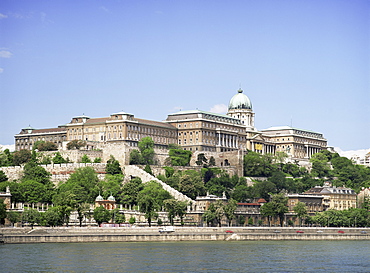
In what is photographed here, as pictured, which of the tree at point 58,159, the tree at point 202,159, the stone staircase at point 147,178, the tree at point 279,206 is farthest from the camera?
the tree at point 202,159

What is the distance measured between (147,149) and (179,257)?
253 feet

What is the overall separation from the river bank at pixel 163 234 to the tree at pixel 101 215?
587 cm

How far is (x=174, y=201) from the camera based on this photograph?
12044cm

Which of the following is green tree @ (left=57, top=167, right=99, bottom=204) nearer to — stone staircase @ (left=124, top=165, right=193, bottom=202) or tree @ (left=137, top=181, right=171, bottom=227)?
tree @ (left=137, top=181, right=171, bottom=227)

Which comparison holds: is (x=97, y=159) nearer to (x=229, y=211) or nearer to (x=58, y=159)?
(x=58, y=159)

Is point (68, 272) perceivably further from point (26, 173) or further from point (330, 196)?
point (330, 196)

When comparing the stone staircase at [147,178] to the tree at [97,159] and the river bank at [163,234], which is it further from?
the river bank at [163,234]

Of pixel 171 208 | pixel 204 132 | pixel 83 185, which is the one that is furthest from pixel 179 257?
pixel 204 132

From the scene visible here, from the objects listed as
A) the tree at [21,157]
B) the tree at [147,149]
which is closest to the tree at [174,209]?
the tree at [147,149]

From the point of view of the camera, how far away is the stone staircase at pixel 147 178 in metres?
133

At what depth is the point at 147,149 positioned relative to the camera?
511 ft

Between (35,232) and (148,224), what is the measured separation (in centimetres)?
2294

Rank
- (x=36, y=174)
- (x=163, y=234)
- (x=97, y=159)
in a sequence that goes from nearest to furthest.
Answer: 1. (x=163, y=234)
2. (x=36, y=174)
3. (x=97, y=159)

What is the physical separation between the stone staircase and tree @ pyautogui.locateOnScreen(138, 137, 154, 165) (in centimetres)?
773
